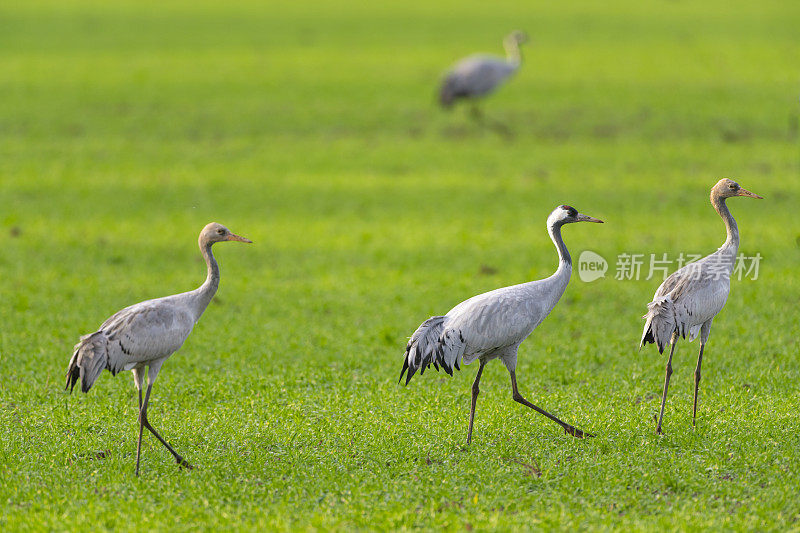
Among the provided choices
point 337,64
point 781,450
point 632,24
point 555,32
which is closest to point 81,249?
point 781,450

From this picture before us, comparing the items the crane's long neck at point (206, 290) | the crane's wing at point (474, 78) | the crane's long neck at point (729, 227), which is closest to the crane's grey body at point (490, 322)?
the crane's long neck at point (729, 227)

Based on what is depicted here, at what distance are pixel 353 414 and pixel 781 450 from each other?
407 cm

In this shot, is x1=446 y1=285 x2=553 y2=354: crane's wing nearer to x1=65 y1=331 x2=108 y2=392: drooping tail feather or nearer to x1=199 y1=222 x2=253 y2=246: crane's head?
x1=199 y1=222 x2=253 y2=246: crane's head

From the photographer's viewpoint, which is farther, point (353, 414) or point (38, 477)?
point (353, 414)

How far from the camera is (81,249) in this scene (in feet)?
56.3

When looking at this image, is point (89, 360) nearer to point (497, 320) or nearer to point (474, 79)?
point (497, 320)

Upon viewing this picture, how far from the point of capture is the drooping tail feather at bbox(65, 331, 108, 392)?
7.88m

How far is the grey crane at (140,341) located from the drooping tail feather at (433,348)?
1.95 meters

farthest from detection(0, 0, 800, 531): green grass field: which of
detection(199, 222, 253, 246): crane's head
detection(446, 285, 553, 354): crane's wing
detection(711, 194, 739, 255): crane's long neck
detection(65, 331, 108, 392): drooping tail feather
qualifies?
detection(199, 222, 253, 246): crane's head

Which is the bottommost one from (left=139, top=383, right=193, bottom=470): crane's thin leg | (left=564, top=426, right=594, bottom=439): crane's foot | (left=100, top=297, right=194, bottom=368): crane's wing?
(left=139, top=383, right=193, bottom=470): crane's thin leg

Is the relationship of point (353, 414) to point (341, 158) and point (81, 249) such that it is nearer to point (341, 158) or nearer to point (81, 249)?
point (81, 249)

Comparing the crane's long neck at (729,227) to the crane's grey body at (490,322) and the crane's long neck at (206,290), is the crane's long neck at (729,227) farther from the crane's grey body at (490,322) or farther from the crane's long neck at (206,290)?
the crane's long neck at (206,290)

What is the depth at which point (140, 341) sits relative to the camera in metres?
8.07

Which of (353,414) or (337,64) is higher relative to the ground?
(337,64)
